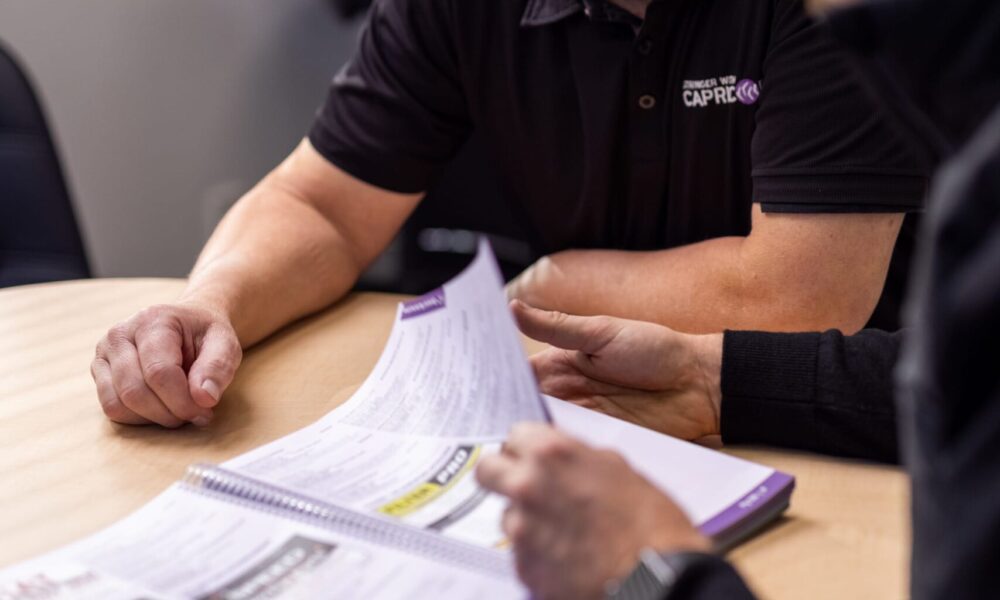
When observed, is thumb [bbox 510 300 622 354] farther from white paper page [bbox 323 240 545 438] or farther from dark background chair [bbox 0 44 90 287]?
dark background chair [bbox 0 44 90 287]

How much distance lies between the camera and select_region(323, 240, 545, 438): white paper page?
69 cm

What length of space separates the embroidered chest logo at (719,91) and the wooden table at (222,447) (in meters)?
0.39

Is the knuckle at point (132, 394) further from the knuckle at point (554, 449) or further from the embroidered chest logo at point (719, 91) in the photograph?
the embroidered chest logo at point (719, 91)

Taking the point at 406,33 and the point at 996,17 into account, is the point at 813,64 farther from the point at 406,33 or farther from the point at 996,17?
the point at 996,17

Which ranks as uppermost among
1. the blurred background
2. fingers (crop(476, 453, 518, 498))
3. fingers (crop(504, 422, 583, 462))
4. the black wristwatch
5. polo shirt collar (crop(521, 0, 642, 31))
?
polo shirt collar (crop(521, 0, 642, 31))

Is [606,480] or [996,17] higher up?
[996,17]

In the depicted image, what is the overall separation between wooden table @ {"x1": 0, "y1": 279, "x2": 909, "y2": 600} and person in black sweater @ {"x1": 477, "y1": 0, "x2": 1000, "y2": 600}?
106 millimetres

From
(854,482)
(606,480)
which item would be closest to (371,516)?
(606,480)

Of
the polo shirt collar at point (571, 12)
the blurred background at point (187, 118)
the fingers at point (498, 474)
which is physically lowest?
the blurred background at point (187, 118)

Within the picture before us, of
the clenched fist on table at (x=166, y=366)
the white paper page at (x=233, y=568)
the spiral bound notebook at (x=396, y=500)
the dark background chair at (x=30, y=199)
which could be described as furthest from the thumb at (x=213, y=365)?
the dark background chair at (x=30, y=199)

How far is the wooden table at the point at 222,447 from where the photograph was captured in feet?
2.35

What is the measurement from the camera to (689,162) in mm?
1323

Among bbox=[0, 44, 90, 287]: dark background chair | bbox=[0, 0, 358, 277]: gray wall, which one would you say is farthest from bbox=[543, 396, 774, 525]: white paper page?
bbox=[0, 0, 358, 277]: gray wall

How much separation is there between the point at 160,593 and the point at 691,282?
2.47 feet
